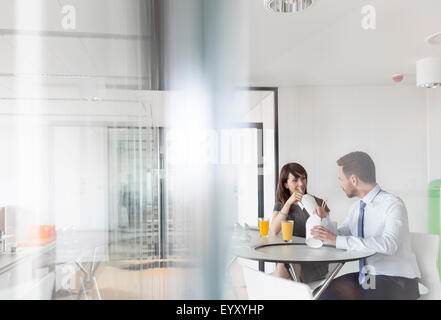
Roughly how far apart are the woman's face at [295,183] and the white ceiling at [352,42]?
18 centimetres

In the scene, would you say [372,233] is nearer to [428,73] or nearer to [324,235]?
[324,235]

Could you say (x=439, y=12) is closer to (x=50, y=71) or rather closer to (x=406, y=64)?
(x=406, y=64)

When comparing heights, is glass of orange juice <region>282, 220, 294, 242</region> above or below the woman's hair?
below

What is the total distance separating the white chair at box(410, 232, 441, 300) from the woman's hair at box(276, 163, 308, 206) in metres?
0.25

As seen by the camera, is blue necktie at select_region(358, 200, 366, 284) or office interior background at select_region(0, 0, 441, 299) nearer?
office interior background at select_region(0, 0, 441, 299)

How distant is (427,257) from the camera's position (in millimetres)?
617

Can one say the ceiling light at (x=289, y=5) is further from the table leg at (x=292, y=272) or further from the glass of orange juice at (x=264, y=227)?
the table leg at (x=292, y=272)

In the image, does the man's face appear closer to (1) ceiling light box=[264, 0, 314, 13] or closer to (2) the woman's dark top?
(2) the woman's dark top

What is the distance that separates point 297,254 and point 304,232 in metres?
0.06

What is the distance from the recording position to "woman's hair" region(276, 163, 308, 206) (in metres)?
0.63

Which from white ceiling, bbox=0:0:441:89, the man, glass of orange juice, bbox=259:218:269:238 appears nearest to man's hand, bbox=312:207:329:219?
the man

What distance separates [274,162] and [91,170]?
0.34m

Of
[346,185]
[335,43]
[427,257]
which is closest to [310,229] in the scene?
[346,185]
